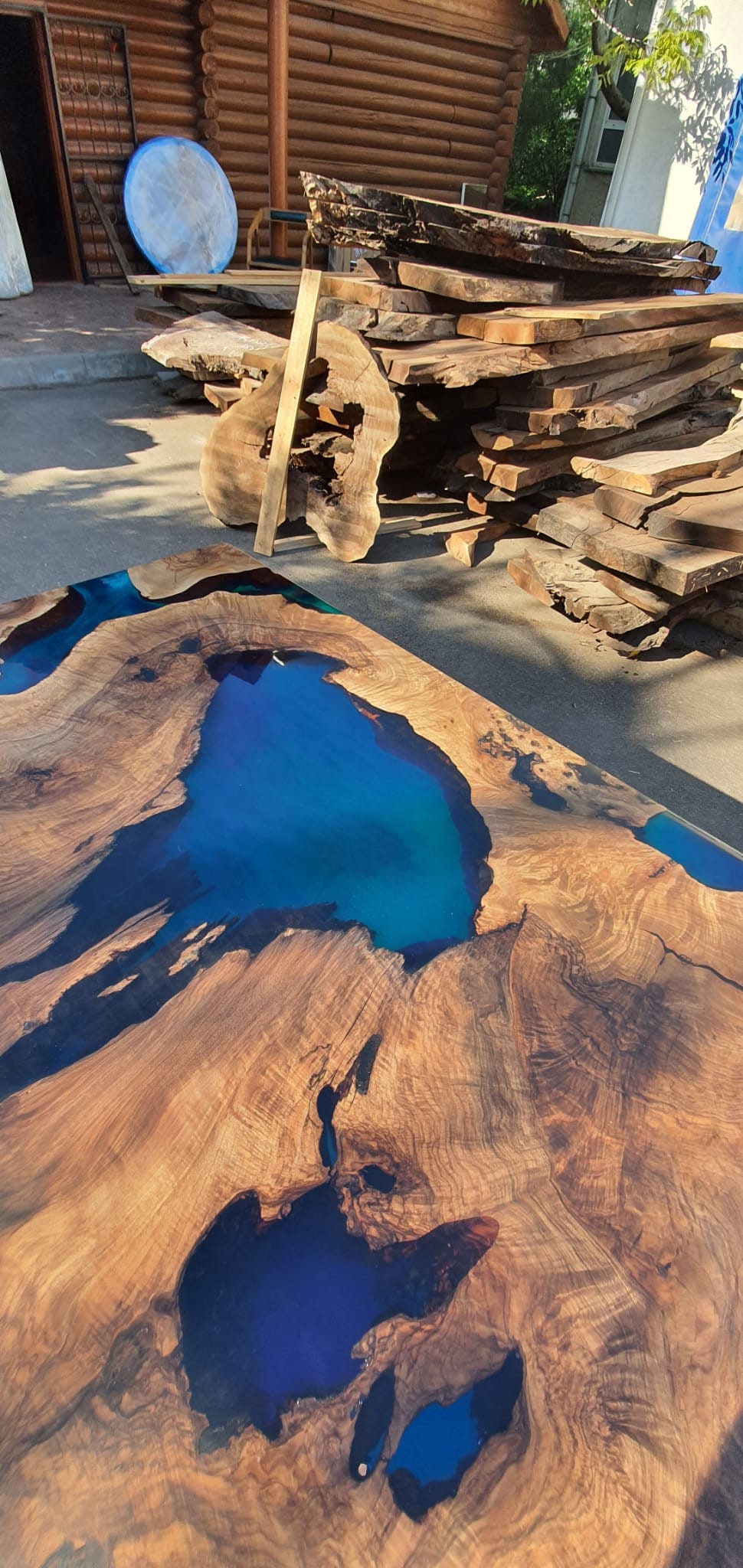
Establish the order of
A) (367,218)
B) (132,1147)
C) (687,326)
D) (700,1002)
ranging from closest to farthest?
(132,1147) < (700,1002) < (367,218) < (687,326)

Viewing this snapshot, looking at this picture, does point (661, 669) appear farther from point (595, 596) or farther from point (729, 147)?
point (729, 147)

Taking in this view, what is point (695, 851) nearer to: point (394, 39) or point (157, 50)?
point (157, 50)

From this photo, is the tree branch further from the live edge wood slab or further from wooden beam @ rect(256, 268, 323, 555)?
the live edge wood slab

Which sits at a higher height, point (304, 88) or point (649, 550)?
point (304, 88)

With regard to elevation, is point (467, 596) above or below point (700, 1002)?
below

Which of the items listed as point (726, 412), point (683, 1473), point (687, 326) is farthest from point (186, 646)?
point (726, 412)

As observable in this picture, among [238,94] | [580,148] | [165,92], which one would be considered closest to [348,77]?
[238,94]

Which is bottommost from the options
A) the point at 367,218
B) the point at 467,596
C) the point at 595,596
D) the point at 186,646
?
the point at 467,596

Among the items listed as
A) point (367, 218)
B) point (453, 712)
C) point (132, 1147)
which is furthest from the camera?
point (367, 218)
